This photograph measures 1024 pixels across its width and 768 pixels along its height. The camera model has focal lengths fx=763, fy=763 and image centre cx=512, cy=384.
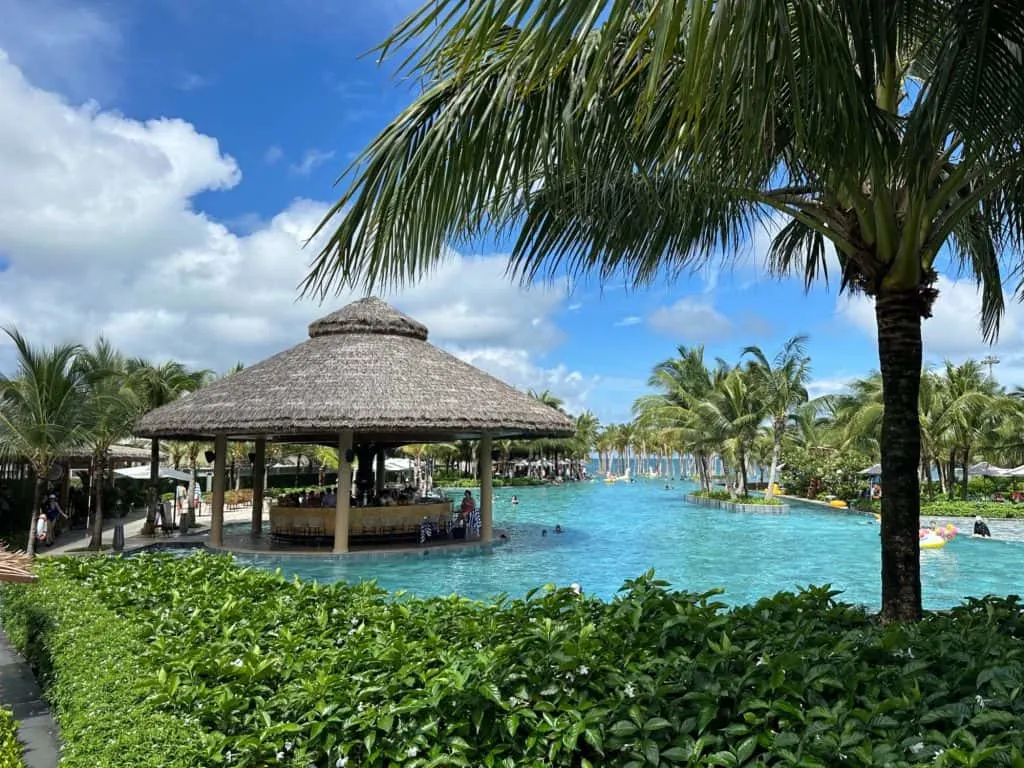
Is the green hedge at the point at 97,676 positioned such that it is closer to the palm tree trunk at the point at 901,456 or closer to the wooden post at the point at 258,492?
the palm tree trunk at the point at 901,456

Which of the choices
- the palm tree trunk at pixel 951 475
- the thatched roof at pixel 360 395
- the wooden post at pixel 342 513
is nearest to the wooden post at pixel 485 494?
the thatched roof at pixel 360 395

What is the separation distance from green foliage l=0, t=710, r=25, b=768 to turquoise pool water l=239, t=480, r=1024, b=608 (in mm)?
5786

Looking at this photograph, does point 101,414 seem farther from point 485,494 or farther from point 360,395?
point 485,494

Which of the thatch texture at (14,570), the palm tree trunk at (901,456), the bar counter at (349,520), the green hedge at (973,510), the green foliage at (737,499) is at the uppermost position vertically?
the palm tree trunk at (901,456)

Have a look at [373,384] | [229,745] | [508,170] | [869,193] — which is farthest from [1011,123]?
[373,384]

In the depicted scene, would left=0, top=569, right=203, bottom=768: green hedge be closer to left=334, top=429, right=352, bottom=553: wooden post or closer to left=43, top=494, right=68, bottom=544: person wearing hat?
left=334, top=429, right=352, bottom=553: wooden post

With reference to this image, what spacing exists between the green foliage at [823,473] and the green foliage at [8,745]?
108 ft

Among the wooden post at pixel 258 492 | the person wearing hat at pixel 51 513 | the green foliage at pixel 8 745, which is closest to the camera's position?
the green foliage at pixel 8 745

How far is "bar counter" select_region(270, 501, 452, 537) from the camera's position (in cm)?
1880

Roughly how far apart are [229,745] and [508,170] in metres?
2.72

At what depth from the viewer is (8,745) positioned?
4.08 m

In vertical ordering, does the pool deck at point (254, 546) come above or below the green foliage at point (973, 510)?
below

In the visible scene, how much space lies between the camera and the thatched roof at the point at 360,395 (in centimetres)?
1670

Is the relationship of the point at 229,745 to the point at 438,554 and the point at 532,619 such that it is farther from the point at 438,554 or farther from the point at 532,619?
the point at 438,554
